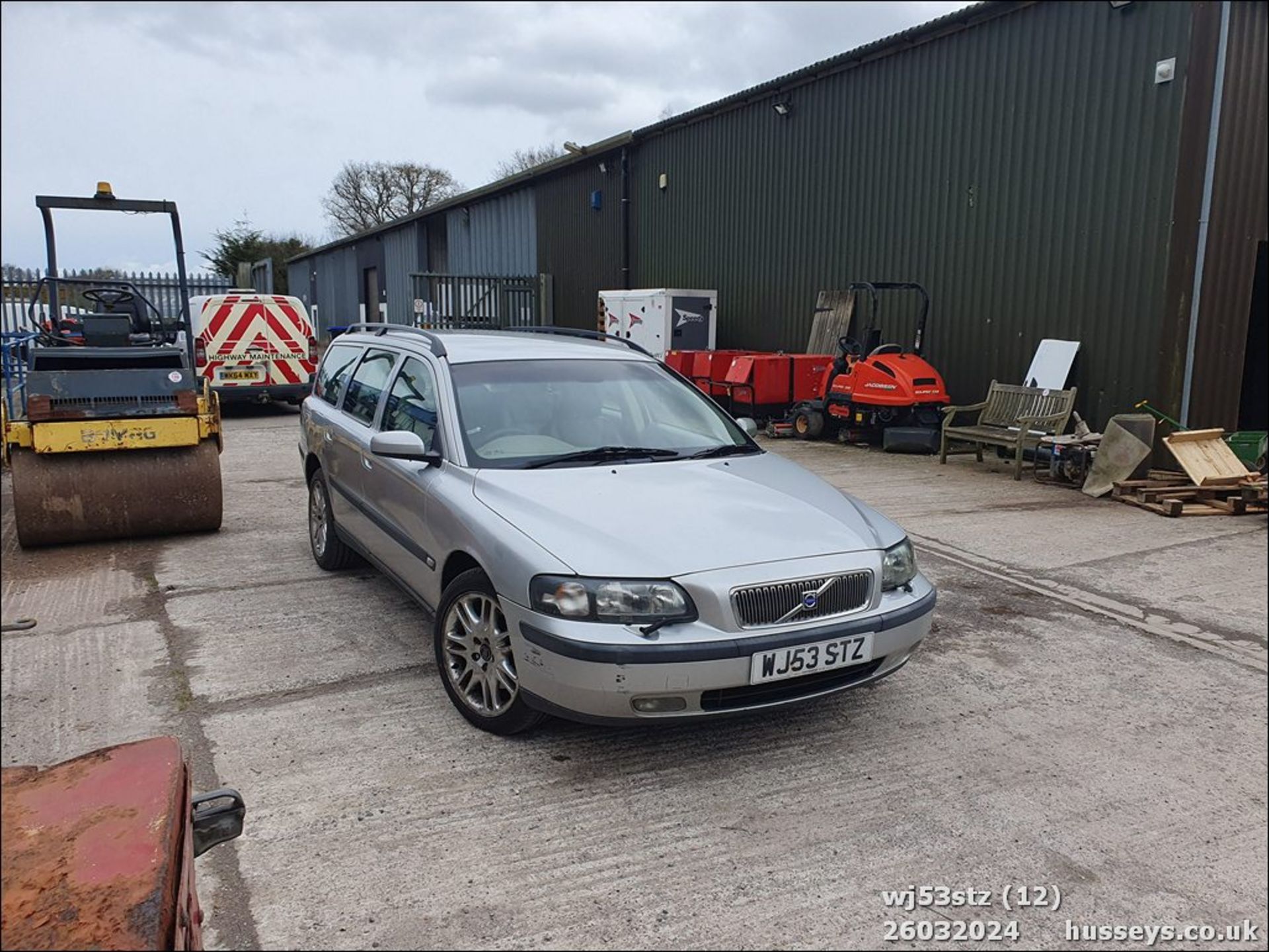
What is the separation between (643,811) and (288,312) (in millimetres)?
12905

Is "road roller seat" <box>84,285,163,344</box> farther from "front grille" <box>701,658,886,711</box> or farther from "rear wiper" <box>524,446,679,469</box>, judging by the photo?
"front grille" <box>701,658,886,711</box>

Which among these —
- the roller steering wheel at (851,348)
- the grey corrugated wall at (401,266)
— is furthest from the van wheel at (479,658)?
the grey corrugated wall at (401,266)

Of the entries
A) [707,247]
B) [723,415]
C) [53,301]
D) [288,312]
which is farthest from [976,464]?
[288,312]

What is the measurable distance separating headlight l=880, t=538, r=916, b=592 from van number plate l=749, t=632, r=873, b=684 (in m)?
0.29

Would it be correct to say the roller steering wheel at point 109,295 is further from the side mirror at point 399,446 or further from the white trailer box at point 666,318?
the white trailer box at point 666,318

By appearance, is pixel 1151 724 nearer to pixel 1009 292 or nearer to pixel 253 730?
pixel 253 730

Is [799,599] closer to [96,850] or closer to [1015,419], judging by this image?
[96,850]

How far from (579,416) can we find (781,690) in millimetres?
1682

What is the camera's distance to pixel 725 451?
14.4ft

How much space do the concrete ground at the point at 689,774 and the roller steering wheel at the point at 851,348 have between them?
21.1 feet

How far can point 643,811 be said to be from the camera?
3029mm

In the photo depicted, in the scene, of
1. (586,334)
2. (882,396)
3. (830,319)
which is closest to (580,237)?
(830,319)

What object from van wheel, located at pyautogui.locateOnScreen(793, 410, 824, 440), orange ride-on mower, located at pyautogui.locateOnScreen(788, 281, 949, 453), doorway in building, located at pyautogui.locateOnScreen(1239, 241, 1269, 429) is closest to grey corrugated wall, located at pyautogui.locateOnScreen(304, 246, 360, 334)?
van wheel, located at pyautogui.locateOnScreen(793, 410, 824, 440)

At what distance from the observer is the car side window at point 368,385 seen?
499cm
